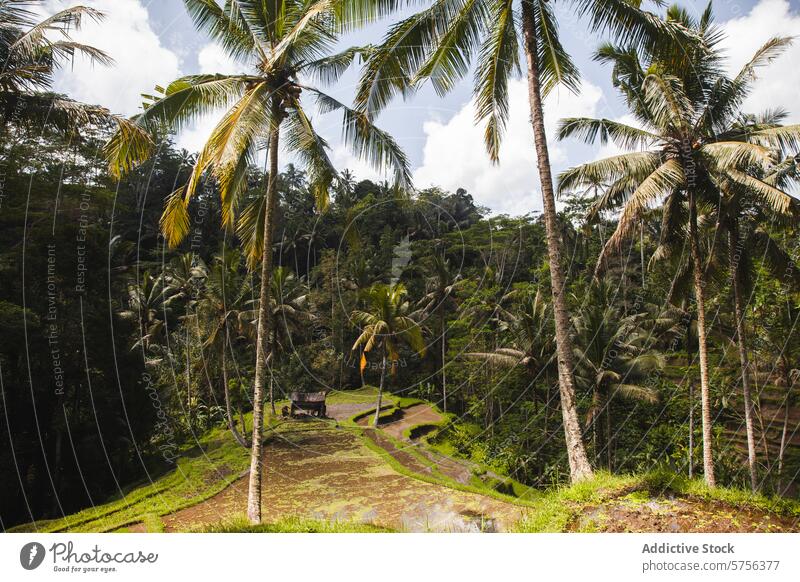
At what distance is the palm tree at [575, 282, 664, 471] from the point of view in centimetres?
1644

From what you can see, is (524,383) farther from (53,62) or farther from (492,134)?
(53,62)

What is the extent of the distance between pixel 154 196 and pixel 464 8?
79.9 feet

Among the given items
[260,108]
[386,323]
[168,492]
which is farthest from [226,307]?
[260,108]

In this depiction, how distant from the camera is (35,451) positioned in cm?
1355

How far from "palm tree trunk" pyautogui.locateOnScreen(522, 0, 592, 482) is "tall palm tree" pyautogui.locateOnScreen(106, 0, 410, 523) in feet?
7.18

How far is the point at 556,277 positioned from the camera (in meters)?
6.94

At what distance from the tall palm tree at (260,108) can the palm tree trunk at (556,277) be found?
2189 millimetres

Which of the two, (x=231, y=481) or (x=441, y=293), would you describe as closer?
(x=231, y=481)

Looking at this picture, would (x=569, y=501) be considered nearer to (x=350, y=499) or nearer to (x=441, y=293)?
(x=350, y=499)

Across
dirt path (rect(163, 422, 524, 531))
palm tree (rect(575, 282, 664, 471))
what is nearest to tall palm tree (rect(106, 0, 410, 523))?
dirt path (rect(163, 422, 524, 531))

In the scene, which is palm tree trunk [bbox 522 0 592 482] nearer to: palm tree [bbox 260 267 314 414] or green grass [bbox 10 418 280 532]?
green grass [bbox 10 418 280 532]

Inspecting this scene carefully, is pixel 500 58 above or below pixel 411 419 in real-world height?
above
